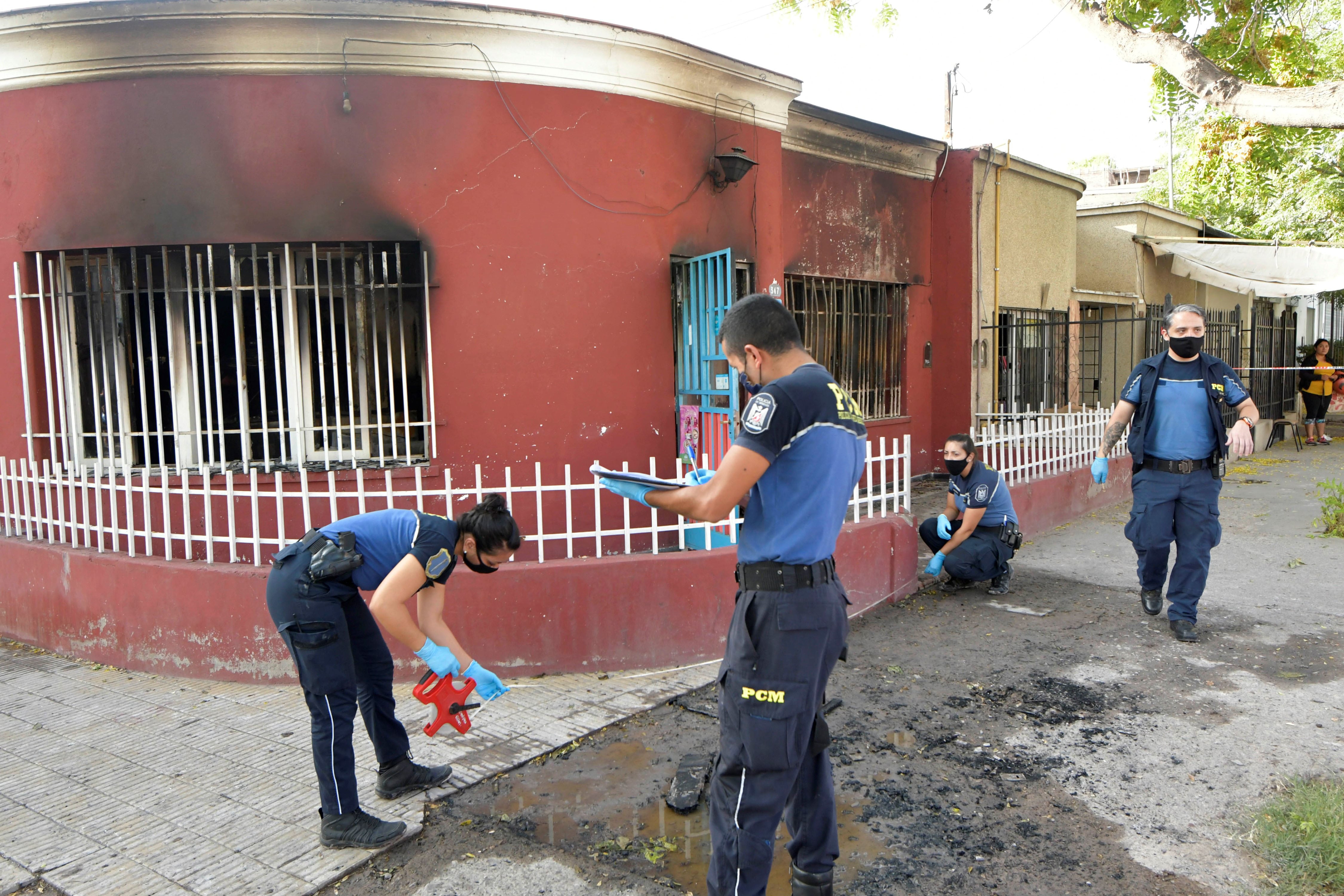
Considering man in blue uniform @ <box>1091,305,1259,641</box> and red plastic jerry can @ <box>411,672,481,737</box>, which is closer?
red plastic jerry can @ <box>411,672,481,737</box>

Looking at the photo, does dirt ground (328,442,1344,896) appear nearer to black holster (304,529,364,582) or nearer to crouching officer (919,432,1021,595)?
crouching officer (919,432,1021,595)

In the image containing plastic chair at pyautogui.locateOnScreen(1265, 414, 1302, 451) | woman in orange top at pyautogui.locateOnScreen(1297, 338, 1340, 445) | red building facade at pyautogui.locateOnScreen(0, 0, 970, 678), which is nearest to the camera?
red building facade at pyautogui.locateOnScreen(0, 0, 970, 678)

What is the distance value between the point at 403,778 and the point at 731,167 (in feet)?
15.9

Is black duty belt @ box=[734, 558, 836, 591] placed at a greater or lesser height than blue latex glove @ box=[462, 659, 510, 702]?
greater

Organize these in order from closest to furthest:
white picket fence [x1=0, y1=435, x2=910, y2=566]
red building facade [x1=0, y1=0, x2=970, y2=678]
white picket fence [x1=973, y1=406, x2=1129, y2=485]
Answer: white picket fence [x1=0, y1=435, x2=910, y2=566] < red building facade [x1=0, y1=0, x2=970, y2=678] < white picket fence [x1=973, y1=406, x2=1129, y2=485]

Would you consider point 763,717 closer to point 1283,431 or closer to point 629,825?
point 629,825

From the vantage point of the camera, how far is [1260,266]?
12617 millimetres

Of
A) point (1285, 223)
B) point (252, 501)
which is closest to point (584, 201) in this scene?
point (252, 501)

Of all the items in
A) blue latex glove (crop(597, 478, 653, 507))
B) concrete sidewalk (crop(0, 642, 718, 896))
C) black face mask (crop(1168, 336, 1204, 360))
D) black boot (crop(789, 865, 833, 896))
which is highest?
black face mask (crop(1168, 336, 1204, 360))

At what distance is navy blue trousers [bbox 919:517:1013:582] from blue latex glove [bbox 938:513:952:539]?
0.03 m

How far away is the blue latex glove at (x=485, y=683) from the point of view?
3.27 m

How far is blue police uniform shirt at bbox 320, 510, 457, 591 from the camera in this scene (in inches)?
127

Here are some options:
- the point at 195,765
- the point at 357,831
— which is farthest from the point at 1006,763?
the point at 195,765

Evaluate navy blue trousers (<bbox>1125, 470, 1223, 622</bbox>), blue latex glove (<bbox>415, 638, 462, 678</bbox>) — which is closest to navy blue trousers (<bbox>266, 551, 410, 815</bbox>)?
blue latex glove (<bbox>415, 638, 462, 678</bbox>)
